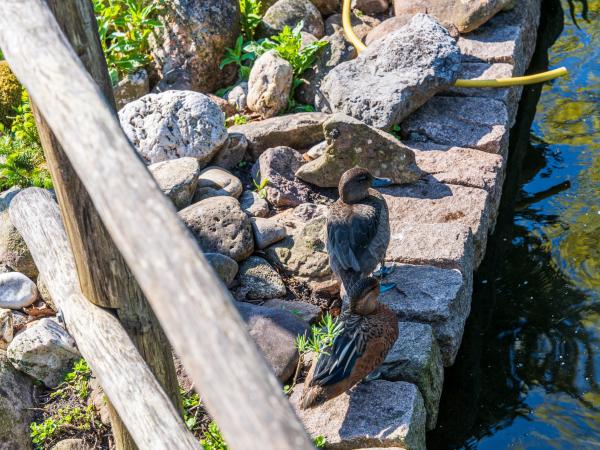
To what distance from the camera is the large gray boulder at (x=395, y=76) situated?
6156 mm

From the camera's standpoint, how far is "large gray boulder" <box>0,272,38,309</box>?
5090 millimetres

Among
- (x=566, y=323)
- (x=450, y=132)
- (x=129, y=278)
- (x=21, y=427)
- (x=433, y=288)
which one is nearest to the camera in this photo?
(x=129, y=278)

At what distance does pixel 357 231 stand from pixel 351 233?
0.14ft

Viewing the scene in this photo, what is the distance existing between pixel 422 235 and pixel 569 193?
174cm

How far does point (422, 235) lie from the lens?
210 inches

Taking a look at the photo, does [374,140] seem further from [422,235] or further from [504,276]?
[504,276]

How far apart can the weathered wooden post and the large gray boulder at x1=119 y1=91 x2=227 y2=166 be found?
292 centimetres

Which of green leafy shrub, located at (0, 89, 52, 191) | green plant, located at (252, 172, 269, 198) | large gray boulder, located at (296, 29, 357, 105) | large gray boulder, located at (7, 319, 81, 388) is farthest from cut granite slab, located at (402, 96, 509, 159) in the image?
large gray boulder, located at (7, 319, 81, 388)

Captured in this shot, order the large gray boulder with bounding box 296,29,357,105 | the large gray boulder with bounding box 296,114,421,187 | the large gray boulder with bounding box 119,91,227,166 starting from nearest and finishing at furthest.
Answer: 1. the large gray boulder with bounding box 296,114,421,187
2. the large gray boulder with bounding box 119,91,227,166
3. the large gray boulder with bounding box 296,29,357,105

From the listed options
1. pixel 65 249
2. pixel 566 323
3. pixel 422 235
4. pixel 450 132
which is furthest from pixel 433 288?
pixel 65 249

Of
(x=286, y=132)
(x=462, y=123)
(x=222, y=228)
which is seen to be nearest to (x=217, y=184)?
(x=222, y=228)

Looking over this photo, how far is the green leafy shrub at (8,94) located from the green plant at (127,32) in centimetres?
81

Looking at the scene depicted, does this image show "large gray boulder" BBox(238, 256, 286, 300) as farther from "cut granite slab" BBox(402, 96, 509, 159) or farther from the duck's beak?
"cut granite slab" BBox(402, 96, 509, 159)

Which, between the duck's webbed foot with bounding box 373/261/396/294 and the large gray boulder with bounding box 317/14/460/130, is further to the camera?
the large gray boulder with bounding box 317/14/460/130
